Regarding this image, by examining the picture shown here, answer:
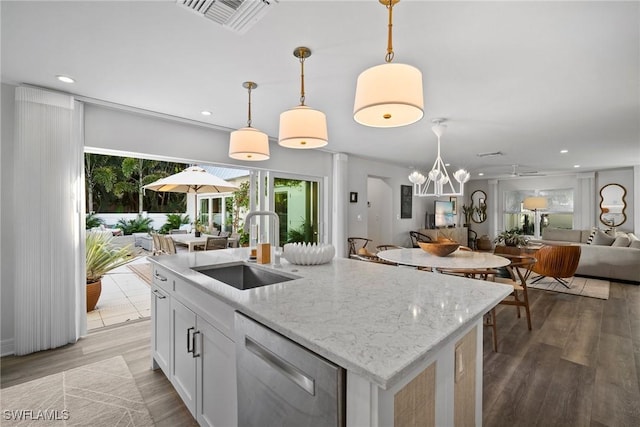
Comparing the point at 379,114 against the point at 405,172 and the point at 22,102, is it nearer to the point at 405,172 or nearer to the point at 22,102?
the point at 22,102

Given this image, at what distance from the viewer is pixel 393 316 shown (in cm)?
104

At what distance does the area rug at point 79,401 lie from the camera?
1806 mm

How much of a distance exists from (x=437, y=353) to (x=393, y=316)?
0.59ft

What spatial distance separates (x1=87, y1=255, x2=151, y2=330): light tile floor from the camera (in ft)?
11.3

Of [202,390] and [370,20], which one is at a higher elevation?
[370,20]

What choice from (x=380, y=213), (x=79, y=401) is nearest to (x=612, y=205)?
(x=380, y=213)

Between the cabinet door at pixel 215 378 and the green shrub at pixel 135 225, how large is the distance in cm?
949

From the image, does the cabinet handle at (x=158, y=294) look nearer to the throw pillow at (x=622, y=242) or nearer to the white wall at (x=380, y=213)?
the white wall at (x=380, y=213)

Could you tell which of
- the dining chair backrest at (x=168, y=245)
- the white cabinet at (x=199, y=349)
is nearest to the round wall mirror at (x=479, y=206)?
the dining chair backrest at (x=168, y=245)

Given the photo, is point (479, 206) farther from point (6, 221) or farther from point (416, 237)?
point (6, 221)

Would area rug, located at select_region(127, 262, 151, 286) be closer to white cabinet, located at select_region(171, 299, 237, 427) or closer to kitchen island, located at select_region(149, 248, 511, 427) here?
white cabinet, located at select_region(171, 299, 237, 427)

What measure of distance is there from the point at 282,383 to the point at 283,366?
57 mm

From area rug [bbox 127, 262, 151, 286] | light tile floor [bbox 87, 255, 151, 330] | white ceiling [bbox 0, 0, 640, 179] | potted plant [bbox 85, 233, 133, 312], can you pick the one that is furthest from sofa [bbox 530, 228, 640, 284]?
area rug [bbox 127, 262, 151, 286]

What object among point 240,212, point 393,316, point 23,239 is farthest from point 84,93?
point 240,212
